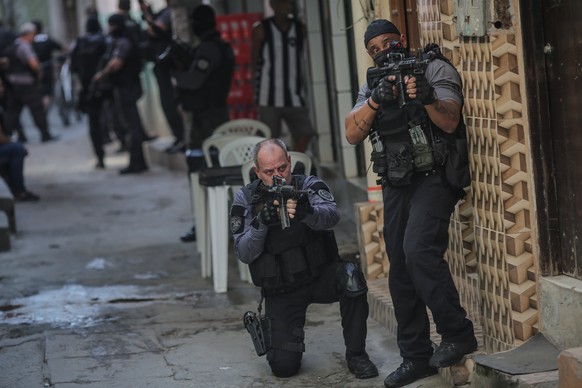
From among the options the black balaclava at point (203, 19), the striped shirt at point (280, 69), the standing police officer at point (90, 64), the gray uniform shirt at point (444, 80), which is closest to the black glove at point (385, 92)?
the gray uniform shirt at point (444, 80)

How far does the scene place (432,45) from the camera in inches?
231

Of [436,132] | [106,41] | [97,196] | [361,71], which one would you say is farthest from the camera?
[106,41]

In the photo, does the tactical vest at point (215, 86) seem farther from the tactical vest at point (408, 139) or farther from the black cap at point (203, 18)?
the tactical vest at point (408, 139)

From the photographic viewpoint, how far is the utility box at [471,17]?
221 inches

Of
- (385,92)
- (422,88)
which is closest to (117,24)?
(385,92)

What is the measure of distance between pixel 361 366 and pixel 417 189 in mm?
1107

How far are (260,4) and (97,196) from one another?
3.17 m

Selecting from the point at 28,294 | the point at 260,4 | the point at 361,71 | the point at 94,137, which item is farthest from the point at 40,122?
the point at 361,71

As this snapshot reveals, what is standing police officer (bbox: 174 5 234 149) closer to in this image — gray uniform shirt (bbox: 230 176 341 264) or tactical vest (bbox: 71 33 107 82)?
gray uniform shirt (bbox: 230 176 341 264)

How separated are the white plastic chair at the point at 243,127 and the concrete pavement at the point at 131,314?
3.53 ft

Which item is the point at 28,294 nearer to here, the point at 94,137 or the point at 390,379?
the point at 390,379

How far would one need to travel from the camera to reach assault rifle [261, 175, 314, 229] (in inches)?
237

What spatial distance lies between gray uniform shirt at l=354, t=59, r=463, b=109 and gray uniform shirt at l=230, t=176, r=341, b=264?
3.01ft

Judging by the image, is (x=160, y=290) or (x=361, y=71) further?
(x=160, y=290)
